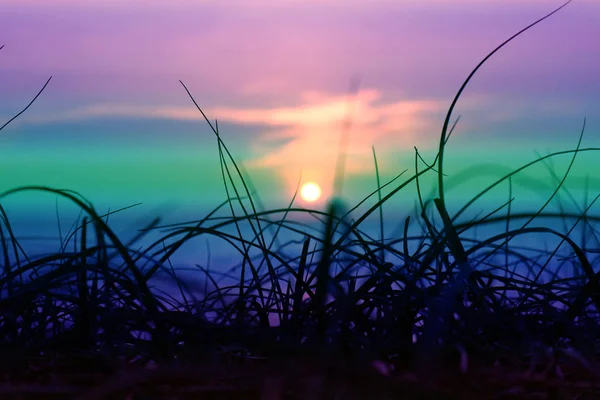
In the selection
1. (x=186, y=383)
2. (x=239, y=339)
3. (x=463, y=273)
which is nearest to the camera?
(x=186, y=383)

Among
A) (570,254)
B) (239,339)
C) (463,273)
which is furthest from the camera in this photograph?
(570,254)

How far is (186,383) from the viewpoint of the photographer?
0.72 m

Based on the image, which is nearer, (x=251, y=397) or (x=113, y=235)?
(x=251, y=397)

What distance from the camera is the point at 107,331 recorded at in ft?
2.95

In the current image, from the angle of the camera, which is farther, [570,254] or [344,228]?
[570,254]

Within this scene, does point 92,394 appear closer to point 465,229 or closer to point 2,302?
point 2,302

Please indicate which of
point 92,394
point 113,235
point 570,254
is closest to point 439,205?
point 570,254

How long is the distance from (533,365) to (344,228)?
1.32ft

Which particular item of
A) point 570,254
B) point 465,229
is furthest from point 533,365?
point 570,254

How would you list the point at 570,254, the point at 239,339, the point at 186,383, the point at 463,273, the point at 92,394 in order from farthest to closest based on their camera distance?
the point at 570,254
the point at 463,273
the point at 239,339
the point at 186,383
the point at 92,394

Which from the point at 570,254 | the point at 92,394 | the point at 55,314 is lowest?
the point at 92,394

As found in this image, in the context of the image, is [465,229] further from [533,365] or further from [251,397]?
[251,397]

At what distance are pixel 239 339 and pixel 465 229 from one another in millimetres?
400

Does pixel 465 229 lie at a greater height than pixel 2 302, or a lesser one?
greater
